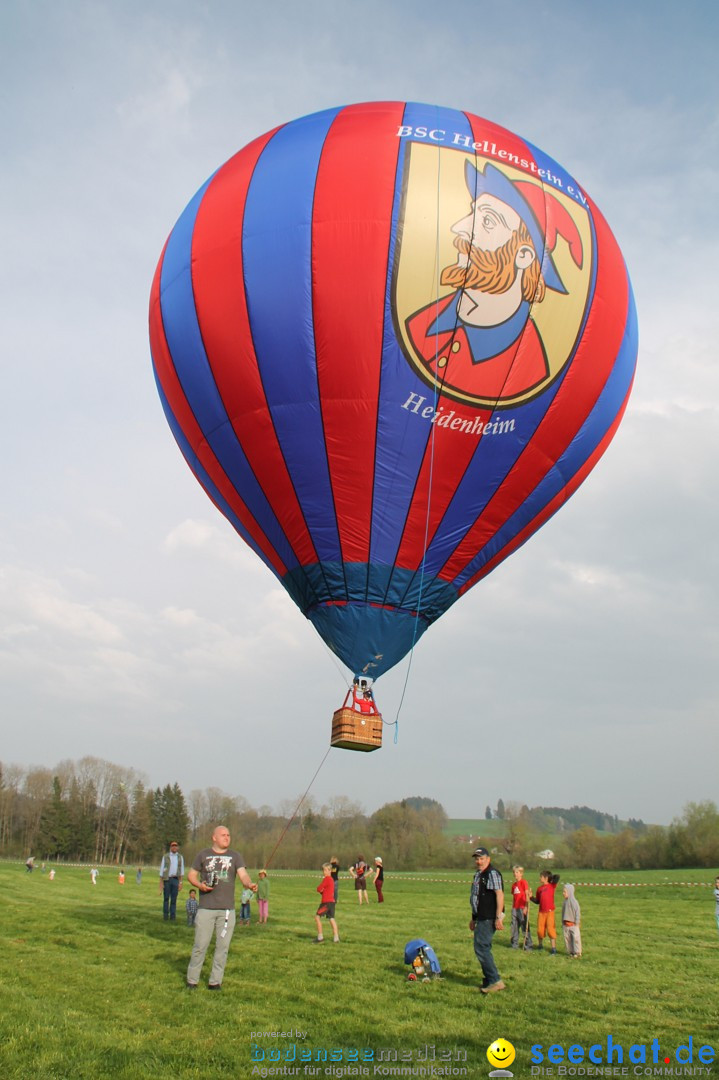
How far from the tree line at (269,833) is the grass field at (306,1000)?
4251 cm

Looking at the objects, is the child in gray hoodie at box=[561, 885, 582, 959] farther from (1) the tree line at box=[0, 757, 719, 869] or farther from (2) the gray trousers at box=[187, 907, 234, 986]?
(1) the tree line at box=[0, 757, 719, 869]

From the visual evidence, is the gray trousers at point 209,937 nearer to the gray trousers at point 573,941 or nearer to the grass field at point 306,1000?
the grass field at point 306,1000

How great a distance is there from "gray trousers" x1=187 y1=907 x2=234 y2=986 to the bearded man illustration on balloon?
8.80m

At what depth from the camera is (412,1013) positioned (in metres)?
7.66

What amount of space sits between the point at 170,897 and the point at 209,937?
5.71 meters

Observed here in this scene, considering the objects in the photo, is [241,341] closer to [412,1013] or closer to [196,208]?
[196,208]

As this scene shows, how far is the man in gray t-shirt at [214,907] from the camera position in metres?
8.13

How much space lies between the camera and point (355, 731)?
13461 mm

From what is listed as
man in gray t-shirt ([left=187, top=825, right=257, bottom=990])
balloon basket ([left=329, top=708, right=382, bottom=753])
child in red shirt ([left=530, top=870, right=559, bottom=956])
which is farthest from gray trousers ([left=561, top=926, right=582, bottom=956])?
man in gray t-shirt ([left=187, top=825, right=257, bottom=990])

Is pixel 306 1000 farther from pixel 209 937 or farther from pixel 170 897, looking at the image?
pixel 170 897

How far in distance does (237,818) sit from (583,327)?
99520 millimetres

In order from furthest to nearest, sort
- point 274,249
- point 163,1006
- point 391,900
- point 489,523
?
point 391,900 → point 489,523 → point 274,249 → point 163,1006

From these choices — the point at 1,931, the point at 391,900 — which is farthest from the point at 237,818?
the point at 1,931

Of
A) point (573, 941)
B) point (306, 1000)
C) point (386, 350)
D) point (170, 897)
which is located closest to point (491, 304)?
point (386, 350)
